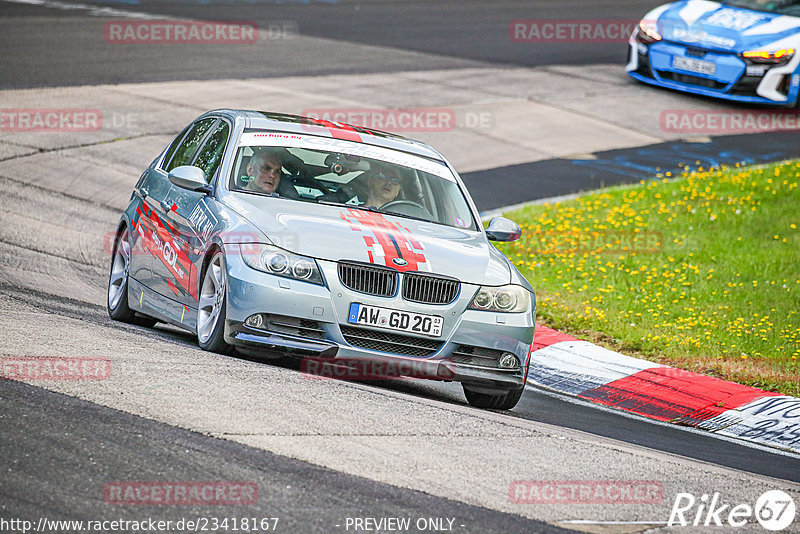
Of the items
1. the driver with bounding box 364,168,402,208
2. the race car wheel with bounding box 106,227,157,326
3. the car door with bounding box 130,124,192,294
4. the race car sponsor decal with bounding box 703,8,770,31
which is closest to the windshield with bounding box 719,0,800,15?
the race car sponsor decal with bounding box 703,8,770,31

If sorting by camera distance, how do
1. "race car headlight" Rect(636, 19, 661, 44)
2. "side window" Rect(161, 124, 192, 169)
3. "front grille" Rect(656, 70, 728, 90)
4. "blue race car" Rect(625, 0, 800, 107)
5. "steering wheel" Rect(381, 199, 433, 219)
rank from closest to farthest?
"steering wheel" Rect(381, 199, 433, 219)
"side window" Rect(161, 124, 192, 169)
"blue race car" Rect(625, 0, 800, 107)
"front grille" Rect(656, 70, 728, 90)
"race car headlight" Rect(636, 19, 661, 44)

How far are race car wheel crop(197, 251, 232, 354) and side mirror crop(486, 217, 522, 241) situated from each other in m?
1.96

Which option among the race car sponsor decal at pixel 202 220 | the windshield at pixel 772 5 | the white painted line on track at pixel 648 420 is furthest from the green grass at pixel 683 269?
the windshield at pixel 772 5

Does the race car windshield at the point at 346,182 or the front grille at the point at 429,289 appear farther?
the race car windshield at the point at 346,182

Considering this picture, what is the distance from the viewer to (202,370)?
673cm

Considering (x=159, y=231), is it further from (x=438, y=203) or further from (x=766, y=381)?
(x=766, y=381)

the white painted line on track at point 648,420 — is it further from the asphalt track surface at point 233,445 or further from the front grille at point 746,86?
the front grille at point 746,86

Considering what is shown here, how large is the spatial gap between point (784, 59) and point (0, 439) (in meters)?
16.7

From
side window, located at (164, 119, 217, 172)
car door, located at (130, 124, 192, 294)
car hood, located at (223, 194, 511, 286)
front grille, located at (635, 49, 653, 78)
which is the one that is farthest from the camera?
front grille, located at (635, 49, 653, 78)

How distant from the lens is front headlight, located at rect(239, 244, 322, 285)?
7.17 m

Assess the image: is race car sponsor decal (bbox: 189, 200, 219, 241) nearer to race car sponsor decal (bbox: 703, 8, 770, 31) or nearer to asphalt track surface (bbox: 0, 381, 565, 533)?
asphalt track surface (bbox: 0, 381, 565, 533)

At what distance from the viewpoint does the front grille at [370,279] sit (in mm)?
7215


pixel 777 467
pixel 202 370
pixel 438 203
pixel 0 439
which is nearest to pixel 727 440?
pixel 777 467

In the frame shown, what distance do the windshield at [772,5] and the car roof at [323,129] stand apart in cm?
1336
